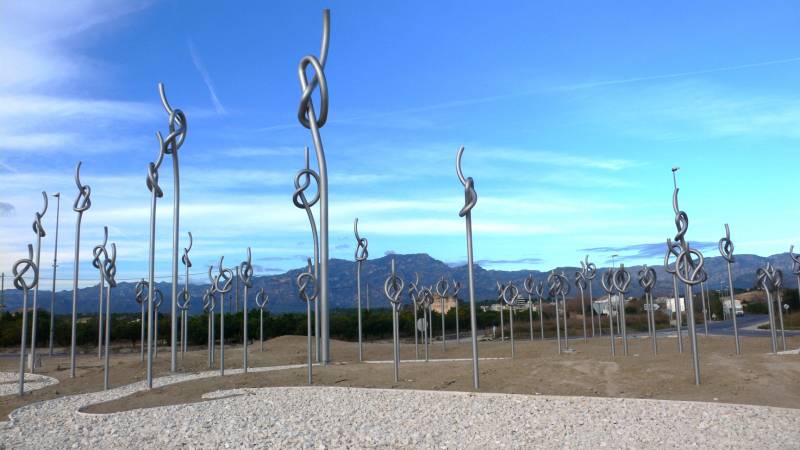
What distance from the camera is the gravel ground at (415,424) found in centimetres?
873

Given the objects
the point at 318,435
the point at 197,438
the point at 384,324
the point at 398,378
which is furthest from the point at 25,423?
the point at 384,324

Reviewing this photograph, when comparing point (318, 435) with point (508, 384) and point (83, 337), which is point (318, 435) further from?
point (83, 337)

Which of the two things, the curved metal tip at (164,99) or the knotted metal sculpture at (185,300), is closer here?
the curved metal tip at (164,99)

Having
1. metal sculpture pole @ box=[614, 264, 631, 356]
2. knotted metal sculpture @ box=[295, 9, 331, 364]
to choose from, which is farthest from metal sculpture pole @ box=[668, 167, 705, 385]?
knotted metal sculpture @ box=[295, 9, 331, 364]

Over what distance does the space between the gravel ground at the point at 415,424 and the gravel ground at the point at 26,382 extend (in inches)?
212

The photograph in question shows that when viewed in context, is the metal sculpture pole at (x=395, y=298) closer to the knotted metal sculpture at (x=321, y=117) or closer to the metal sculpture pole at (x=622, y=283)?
the knotted metal sculpture at (x=321, y=117)

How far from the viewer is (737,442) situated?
858 cm

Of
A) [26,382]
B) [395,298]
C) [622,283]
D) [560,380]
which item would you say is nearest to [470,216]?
[395,298]

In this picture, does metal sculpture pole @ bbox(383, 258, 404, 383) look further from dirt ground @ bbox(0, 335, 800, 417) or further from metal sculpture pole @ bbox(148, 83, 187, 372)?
metal sculpture pole @ bbox(148, 83, 187, 372)

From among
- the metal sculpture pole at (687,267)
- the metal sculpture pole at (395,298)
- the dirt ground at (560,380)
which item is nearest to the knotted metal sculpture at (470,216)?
the dirt ground at (560,380)

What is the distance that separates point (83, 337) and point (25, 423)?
3549 centimetres

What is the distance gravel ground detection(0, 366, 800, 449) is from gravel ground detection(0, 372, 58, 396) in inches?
212

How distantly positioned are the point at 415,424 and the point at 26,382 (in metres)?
14.8

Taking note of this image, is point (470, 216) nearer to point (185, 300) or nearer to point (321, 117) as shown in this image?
point (321, 117)
